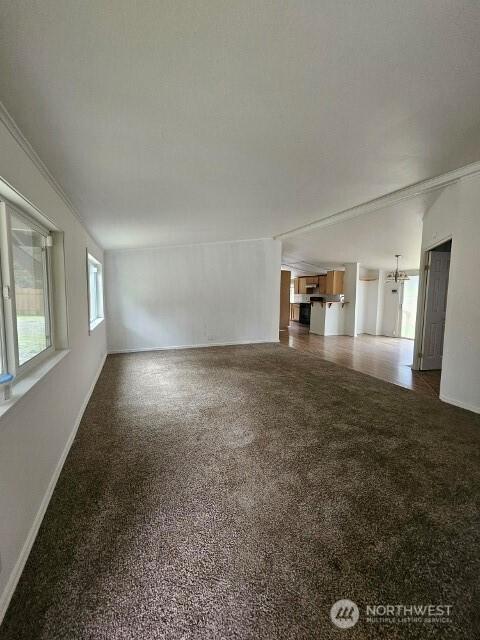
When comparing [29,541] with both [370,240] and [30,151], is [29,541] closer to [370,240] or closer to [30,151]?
[30,151]

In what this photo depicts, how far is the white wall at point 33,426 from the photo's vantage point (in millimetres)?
1329

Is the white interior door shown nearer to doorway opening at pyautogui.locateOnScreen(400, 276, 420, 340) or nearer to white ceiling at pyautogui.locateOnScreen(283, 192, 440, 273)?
white ceiling at pyautogui.locateOnScreen(283, 192, 440, 273)

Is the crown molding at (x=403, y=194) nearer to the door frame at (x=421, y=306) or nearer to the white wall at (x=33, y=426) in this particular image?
the door frame at (x=421, y=306)

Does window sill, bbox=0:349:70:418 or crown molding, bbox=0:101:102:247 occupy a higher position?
crown molding, bbox=0:101:102:247

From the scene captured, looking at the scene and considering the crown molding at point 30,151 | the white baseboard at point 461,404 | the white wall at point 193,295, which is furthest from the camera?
the white wall at point 193,295

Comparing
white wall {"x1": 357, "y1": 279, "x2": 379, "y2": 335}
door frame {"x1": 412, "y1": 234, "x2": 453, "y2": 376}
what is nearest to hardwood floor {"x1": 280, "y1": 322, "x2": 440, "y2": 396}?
door frame {"x1": 412, "y1": 234, "x2": 453, "y2": 376}

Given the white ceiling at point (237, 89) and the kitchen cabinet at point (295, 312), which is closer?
the white ceiling at point (237, 89)

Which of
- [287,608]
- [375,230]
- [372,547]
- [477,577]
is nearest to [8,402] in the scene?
[287,608]

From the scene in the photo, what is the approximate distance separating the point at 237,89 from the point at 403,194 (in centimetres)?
288

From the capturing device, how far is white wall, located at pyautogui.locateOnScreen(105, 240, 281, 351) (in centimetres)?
659

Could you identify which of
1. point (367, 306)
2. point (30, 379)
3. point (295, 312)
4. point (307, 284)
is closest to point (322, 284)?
point (307, 284)

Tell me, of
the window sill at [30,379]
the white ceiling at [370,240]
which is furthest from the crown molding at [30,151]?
the white ceiling at [370,240]

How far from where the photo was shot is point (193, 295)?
697 cm

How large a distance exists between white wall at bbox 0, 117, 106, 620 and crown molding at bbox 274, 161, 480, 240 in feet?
11.9
